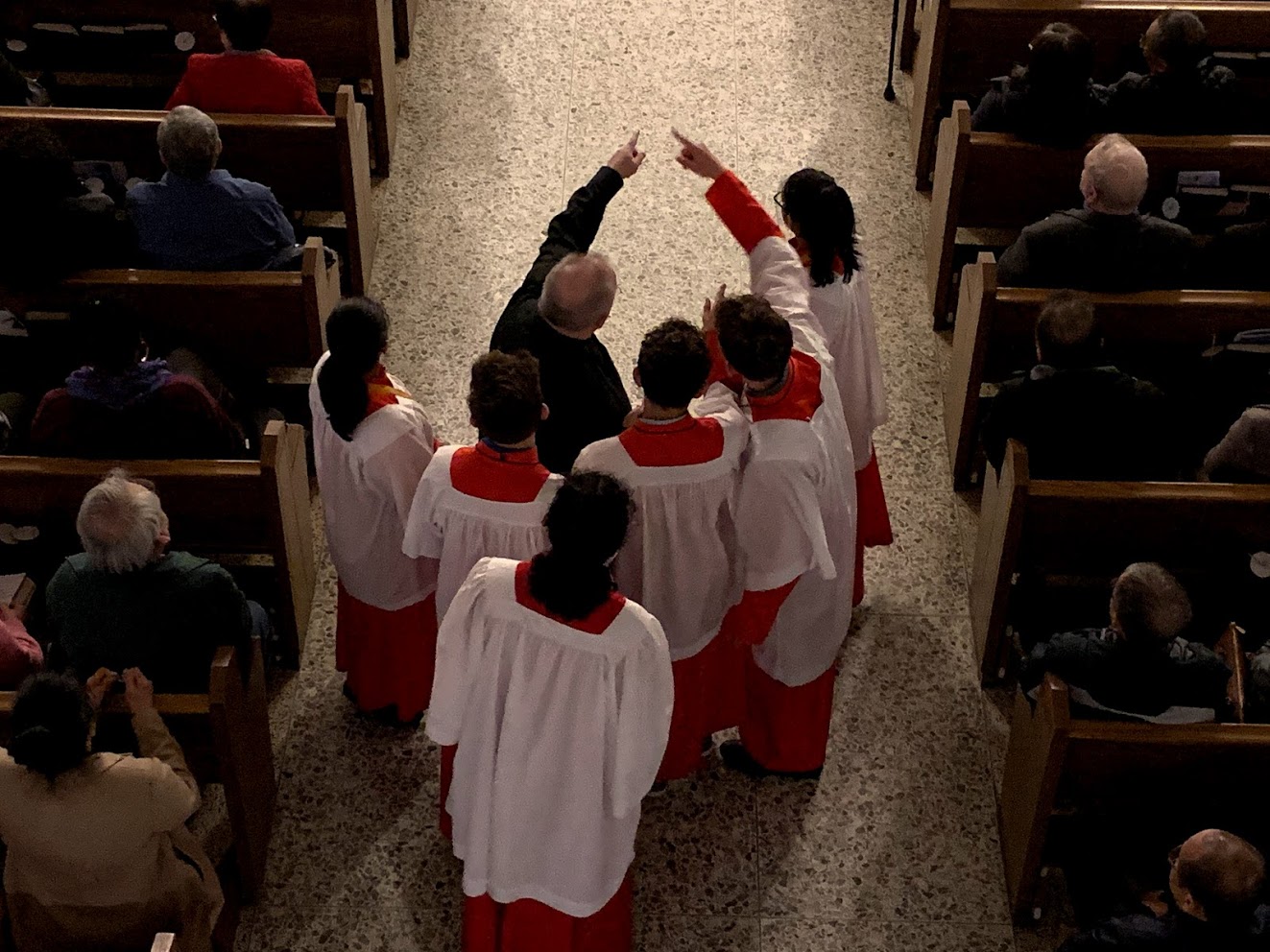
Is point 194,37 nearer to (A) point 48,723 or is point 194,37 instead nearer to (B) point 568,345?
(B) point 568,345

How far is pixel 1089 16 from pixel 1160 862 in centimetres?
303

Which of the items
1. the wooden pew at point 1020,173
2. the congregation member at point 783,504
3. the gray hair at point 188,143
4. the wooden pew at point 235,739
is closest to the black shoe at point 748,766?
the congregation member at point 783,504

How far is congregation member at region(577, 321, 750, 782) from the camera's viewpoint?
10.3 feet

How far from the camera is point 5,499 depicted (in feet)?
12.3

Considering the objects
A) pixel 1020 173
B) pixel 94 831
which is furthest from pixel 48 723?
pixel 1020 173

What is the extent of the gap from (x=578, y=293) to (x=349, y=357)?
520 millimetres

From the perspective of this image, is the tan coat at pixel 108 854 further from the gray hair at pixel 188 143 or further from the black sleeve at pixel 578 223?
the gray hair at pixel 188 143

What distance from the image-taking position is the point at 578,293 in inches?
135

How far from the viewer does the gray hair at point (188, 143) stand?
13.8 feet

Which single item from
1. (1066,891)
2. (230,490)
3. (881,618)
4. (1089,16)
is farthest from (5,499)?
(1089,16)

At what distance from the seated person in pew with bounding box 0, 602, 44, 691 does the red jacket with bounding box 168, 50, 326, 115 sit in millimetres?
2024

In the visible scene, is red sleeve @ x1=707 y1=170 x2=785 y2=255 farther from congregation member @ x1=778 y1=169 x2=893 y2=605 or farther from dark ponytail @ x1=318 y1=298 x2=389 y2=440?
dark ponytail @ x1=318 y1=298 x2=389 y2=440

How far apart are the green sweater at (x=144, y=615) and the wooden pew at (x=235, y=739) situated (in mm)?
86

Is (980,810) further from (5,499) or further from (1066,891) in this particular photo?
(5,499)
